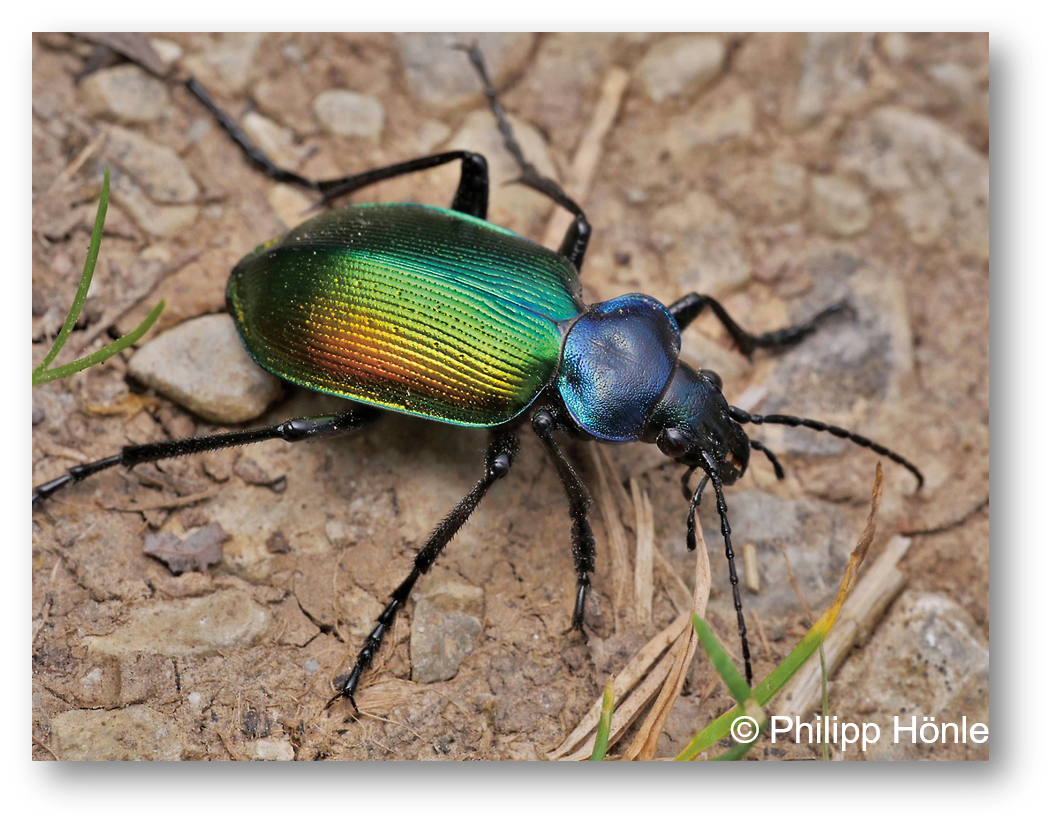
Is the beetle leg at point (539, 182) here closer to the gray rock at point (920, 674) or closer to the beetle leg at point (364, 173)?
the beetle leg at point (364, 173)

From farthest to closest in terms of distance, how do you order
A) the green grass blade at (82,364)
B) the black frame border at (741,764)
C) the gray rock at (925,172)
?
the gray rock at (925,172), the green grass blade at (82,364), the black frame border at (741,764)

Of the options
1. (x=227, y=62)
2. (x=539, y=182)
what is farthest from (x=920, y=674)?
(x=227, y=62)

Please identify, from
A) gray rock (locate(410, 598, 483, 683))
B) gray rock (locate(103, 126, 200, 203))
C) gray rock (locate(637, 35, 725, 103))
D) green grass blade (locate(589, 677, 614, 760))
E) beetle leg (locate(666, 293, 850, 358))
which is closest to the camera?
green grass blade (locate(589, 677, 614, 760))

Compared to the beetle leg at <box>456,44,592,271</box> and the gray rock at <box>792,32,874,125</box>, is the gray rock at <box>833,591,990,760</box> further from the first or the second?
the gray rock at <box>792,32,874,125</box>

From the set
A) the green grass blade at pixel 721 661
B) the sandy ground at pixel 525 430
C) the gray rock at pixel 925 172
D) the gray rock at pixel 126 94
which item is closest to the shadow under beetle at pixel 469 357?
the sandy ground at pixel 525 430

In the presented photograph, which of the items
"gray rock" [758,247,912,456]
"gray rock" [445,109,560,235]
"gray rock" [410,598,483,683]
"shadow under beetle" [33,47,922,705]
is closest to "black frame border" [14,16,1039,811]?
"gray rock" [410,598,483,683]

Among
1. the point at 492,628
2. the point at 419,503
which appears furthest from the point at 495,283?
the point at 492,628

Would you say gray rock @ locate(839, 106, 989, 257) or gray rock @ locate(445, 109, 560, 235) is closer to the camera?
gray rock @ locate(445, 109, 560, 235)
